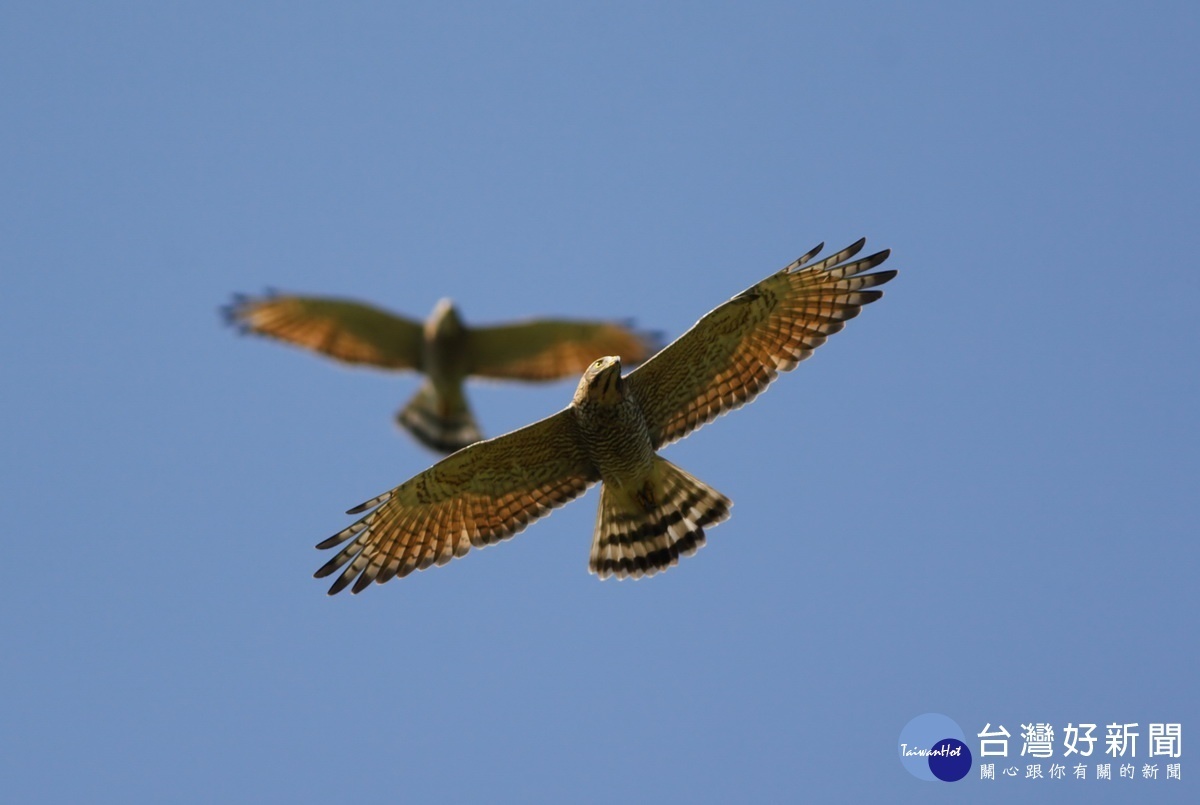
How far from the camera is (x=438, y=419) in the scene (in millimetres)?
15516

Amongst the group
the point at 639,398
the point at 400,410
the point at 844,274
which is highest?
the point at 400,410

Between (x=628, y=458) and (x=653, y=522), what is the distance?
738 millimetres

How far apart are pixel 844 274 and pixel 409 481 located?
3188mm

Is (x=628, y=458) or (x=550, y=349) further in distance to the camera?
(x=550, y=349)

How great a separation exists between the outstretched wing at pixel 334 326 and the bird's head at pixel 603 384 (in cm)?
650

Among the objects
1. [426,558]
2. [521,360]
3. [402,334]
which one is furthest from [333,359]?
[426,558]

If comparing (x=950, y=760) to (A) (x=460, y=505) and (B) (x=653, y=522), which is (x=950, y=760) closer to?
(B) (x=653, y=522)

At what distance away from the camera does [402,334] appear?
1570cm

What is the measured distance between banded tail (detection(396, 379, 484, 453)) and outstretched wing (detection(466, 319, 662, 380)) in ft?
1.50

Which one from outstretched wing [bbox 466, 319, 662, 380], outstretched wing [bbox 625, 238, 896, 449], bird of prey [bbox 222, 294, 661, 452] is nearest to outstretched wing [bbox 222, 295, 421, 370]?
bird of prey [bbox 222, 294, 661, 452]

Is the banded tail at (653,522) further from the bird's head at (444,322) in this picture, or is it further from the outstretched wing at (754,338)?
the bird's head at (444,322)

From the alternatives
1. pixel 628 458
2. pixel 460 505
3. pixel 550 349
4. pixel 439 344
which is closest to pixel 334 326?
pixel 439 344

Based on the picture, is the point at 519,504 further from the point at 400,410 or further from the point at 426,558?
the point at 400,410

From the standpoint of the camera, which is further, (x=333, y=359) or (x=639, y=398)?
(x=333, y=359)
